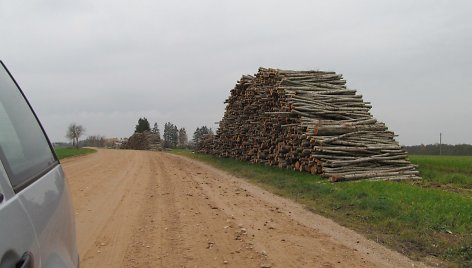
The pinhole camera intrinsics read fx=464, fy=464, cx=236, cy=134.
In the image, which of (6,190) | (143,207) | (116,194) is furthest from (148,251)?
(116,194)

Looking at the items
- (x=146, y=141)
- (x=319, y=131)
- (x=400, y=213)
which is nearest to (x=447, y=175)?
(x=319, y=131)

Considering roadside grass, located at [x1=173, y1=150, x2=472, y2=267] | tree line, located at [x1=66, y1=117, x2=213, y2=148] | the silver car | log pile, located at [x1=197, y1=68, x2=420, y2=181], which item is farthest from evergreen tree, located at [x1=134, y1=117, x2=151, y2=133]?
the silver car

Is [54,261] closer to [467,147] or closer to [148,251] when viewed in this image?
[148,251]

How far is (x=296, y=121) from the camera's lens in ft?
57.3

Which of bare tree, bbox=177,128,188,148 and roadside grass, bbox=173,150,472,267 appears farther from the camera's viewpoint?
bare tree, bbox=177,128,188,148

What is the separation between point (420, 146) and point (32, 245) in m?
49.7

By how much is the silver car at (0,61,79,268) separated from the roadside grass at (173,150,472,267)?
550cm

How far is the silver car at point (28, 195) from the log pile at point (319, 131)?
1258 cm

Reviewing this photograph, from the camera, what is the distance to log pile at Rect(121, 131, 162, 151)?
2355 inches

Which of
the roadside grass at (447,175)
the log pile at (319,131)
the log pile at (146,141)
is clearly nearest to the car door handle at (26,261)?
the roadside grass at (447,175)

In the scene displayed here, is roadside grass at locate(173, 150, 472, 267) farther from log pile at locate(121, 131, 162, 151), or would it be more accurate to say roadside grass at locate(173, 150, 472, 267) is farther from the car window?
log pile at locate(121, 131, 162, 151)

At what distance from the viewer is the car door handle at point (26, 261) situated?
1468 mm

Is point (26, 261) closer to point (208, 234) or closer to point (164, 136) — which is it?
point (208, 234)

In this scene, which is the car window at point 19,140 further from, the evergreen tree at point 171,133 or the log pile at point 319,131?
the evergreen tree at point 171,133
